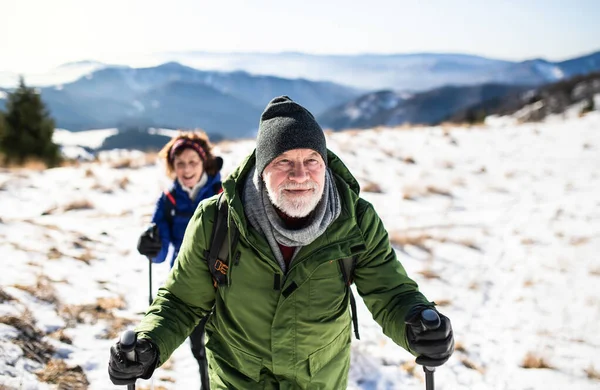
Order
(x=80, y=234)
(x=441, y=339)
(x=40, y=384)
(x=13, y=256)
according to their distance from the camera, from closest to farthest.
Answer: (x=441, y=339), (x=40, y=384), (x=13, y=256), (x=80, y=234)

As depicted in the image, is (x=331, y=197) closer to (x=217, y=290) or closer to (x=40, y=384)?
(x=217, y=290)

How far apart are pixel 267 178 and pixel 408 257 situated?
522cm

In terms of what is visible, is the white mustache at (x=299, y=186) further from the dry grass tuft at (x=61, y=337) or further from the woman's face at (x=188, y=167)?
the dry grass tuft at (x=61, y=337)

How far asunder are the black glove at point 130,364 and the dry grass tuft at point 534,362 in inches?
142

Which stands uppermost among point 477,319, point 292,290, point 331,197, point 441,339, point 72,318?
point 331,197

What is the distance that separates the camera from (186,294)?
7.02 feet

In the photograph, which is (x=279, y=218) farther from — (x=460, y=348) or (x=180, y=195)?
(x=460, y=348)

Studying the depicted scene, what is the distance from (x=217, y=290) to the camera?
7.02 ft

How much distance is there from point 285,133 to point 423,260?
17.5 feet

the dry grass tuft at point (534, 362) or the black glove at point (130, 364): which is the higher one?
the black glove at point (130, 364)

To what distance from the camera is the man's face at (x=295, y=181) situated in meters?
2.02

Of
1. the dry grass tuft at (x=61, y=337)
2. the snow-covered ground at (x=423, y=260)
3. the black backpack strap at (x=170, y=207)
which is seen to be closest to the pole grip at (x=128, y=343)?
the snow-covered ground at (x=423, y=260)

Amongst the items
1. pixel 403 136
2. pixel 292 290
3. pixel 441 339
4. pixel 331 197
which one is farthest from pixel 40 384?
pixel 403 136

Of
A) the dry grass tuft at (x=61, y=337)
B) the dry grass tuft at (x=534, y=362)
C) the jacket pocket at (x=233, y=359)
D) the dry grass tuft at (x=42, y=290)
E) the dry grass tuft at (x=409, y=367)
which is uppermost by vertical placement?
the jacket pocket at (x=233, y=359)
